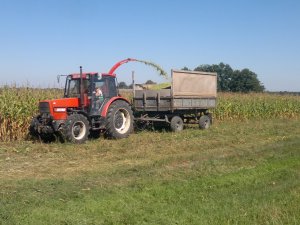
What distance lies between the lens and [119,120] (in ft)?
49.3

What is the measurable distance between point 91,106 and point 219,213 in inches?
341

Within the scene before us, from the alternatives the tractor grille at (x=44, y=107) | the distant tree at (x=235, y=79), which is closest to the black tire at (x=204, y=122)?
the tractor grille at (x=44, y=107)

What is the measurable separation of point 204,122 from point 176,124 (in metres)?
1.92

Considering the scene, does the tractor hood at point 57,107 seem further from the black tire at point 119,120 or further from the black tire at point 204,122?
the black tire at point 204,122

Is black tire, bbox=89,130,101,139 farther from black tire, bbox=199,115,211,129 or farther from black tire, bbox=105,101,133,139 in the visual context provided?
black tire, bbox=199,115,211,129

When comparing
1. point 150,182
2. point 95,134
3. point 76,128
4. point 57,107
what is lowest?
point 150,182

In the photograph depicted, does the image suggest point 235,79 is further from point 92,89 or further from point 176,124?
point 92,89

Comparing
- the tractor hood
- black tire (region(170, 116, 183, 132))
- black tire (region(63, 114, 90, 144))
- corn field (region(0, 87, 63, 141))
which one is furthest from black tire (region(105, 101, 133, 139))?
corn field (region(0, 87, 63, 141))

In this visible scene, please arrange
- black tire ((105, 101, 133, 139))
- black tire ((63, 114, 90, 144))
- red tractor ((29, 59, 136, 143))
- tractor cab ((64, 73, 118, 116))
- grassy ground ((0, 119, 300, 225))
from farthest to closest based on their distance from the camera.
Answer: black tire ((105, 101, 133, 139)) → tractor cab ((64, 73, 118, 116)) → red tractor ((29, 59, 136, 143)) → black tire ((63, 114, 90, 144)) → grassy ground ((0, 119, 300, 225))

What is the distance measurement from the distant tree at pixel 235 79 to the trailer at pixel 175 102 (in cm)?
5056

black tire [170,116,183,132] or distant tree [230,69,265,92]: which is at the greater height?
distant tree [230,69,265,92]

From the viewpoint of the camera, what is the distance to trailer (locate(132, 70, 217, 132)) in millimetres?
16812

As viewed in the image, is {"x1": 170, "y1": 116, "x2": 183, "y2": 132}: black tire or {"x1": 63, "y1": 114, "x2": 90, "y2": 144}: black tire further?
{"x1": 170, "y1": 116, "x2": 183, "y2": 132}: black tire

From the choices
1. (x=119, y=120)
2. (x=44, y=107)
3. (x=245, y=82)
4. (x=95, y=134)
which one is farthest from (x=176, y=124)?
(x=245, y=82)
